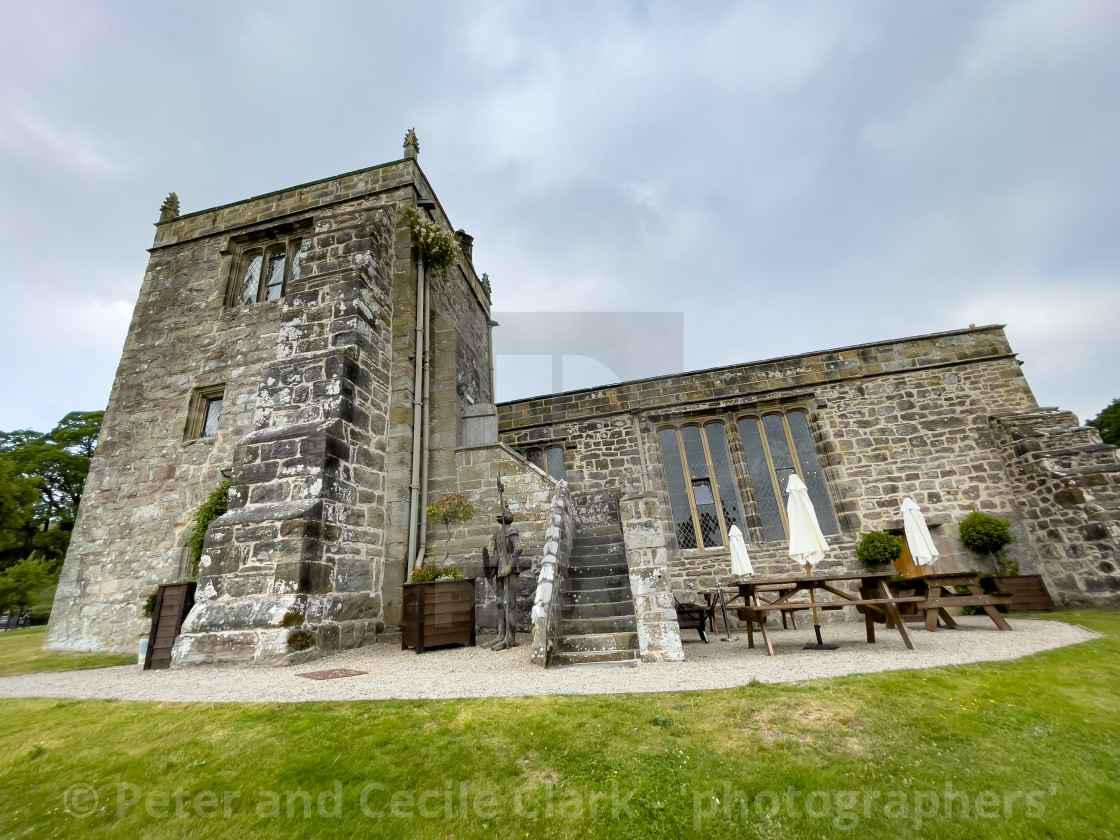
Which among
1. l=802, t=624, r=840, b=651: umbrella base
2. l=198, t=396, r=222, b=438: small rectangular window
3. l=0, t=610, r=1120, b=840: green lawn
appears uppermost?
l=198, t=396, r=222, b=438: small rectangular window

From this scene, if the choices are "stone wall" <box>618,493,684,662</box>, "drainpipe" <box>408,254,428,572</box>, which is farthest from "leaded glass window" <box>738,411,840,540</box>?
"drainpipe" <box>408,254,428,572</box>

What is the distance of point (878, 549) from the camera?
1057 centimetres

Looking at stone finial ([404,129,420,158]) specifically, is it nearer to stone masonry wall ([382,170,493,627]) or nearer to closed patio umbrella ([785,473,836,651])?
stone masonry wall ([382,170,493,627])

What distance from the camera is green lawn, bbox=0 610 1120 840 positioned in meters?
2.22

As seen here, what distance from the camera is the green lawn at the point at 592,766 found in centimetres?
222

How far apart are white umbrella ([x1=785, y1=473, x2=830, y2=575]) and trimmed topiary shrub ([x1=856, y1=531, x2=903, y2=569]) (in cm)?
486

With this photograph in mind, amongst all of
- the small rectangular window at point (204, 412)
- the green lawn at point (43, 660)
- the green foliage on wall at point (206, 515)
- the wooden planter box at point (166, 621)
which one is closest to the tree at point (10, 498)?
the green lawn at point (43, 660)

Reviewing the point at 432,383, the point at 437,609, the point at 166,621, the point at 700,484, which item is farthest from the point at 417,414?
the point at 700,484

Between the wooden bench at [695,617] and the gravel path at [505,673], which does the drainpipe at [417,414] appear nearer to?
the gravel path at [505,673]

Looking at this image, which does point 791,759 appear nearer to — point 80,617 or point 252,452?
point 252,452

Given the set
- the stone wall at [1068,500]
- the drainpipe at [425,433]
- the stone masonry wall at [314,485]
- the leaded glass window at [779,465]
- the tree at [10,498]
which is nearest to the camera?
the stone masonry wall at [314,485]

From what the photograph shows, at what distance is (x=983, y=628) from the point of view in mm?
7078

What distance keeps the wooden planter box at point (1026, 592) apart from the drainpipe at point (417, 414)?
35.1 ft

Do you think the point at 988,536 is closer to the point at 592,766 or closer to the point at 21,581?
the point at 592,766
